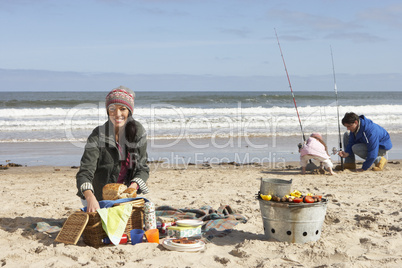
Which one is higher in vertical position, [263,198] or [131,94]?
[131,94]

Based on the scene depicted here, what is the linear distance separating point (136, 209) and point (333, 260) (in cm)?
190

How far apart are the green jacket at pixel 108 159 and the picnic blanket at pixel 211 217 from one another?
65 cm

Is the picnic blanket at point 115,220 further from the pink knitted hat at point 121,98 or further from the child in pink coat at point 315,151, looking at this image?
the child in pink coat at point 315,151

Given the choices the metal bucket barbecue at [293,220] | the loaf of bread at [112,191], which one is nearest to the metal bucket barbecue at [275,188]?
the metal bucket barbecue at [293,220]

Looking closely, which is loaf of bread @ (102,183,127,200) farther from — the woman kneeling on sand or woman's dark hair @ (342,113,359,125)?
woman's dark hair @ (342,113,359,125)

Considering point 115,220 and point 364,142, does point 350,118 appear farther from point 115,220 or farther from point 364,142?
point 115,220

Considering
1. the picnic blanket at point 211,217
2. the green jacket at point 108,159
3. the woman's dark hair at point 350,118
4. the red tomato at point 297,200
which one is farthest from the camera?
the woman's dark hair at point 350,118

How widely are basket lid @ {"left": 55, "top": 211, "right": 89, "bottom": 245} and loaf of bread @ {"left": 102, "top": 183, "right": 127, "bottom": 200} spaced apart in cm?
37

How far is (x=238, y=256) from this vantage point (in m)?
3.87

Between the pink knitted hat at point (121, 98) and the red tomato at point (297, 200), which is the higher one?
the pink knitted hat at point (121, 98)

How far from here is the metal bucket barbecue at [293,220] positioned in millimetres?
3939

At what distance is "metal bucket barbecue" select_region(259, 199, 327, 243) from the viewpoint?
3939 millimetres

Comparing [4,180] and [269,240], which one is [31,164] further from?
[269,240]

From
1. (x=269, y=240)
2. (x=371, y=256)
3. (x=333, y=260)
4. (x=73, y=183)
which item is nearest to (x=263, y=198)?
(x=269, y=240)
